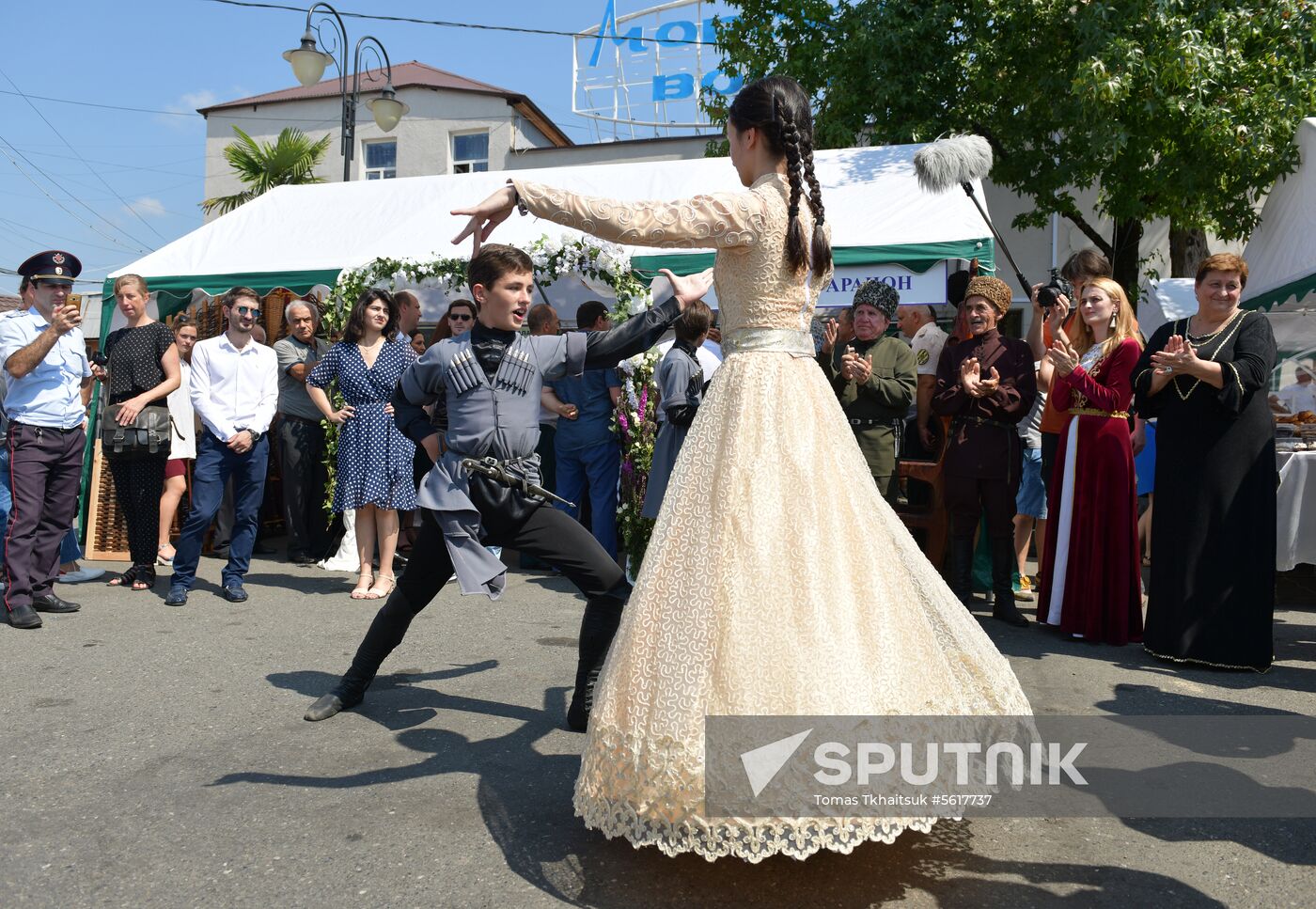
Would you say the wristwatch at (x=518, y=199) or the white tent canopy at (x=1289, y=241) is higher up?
the white tent canopy at (x=1289, y=241)

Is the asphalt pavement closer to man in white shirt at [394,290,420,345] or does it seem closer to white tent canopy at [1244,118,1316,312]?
man in white shirt at [394,290,420,345]

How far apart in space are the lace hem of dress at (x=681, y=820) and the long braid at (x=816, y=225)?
57.6 inches

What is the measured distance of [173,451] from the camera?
8.62 meters

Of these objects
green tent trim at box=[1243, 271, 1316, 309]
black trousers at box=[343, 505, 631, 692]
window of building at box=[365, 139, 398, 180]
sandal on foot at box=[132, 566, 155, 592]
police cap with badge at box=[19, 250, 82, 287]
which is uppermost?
window of building at box=[365, 139, 398, 180]

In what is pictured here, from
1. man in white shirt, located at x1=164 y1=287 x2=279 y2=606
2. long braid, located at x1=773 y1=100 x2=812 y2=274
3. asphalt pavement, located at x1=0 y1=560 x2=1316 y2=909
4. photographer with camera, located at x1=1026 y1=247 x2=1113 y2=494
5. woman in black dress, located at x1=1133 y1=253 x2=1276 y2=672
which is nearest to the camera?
asphalt pavement, located at x1=0 y1=560 x2=1316 y2=909

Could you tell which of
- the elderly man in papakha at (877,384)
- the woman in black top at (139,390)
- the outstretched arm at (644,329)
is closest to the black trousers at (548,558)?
the outstretched arm at (644,329)

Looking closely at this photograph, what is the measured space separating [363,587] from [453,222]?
4502 millimetres

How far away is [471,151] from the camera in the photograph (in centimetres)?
2897

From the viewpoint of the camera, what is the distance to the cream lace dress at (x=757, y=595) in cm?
269

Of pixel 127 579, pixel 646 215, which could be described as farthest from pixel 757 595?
pixel 127 579

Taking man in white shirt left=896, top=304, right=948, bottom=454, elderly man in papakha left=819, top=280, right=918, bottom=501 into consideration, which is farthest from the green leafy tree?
elderly man in papakha left=819, top=280, right=918, bottom=501

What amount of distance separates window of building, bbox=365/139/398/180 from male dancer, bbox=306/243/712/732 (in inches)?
1070

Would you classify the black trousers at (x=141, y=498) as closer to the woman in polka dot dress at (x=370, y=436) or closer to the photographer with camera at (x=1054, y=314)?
the woman in polka dot dress at (x=370, y=436)

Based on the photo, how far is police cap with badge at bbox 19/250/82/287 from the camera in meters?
6.53
